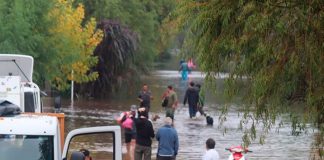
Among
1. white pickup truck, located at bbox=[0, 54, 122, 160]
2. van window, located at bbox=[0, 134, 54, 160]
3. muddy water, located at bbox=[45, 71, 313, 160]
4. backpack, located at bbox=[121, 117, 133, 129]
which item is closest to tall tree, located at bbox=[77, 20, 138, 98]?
muddy water, located at bbox=[45, 71, 313, 160]

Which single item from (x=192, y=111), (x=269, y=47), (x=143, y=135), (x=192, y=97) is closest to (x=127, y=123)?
(x=143, y=135)

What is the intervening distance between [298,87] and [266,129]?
0.90 metres

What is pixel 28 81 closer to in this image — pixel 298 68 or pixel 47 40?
pixel 298 68

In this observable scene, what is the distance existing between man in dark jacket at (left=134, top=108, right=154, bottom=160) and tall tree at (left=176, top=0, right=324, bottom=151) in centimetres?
905

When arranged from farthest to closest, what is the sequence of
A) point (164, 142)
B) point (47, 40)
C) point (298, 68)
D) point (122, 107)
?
point (122, 107)
point (47, 40)
point (164, 142)
point (298, 68)

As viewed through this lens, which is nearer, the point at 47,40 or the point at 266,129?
the point at 266,129

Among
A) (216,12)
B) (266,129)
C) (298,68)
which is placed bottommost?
(266,129)

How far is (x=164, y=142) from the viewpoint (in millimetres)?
17719

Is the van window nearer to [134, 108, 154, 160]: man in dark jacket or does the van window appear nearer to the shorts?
[134, 108, 154, 160]: man in dark jacket

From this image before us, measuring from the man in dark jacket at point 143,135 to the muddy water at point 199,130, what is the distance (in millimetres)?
1587

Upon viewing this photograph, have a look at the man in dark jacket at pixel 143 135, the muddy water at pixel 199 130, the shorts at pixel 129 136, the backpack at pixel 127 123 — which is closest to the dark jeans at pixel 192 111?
the muddy water at pixel 199 130

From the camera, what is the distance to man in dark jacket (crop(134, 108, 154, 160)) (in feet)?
60.0

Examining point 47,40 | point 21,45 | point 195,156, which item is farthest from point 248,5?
point 47,40

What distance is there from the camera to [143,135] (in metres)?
18.5
